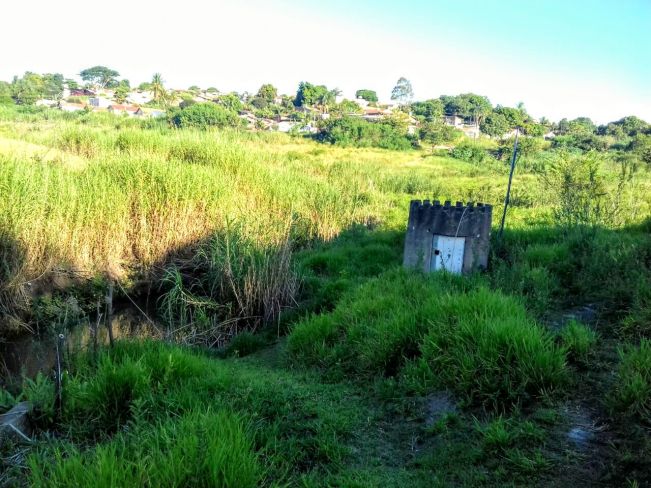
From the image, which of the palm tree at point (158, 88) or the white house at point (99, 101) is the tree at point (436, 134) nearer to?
the palm tree at point (158, 88)

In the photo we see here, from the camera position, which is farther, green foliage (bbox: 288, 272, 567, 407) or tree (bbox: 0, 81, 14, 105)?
tree (bbox: 0, 81, 14, 105)

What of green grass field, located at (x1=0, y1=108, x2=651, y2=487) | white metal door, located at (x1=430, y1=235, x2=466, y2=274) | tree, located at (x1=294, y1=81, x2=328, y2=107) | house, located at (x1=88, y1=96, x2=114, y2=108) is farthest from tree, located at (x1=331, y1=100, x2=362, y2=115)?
white metal door, located at (x1=430, y1=235, x2=466, y2=274)

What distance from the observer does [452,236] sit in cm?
624

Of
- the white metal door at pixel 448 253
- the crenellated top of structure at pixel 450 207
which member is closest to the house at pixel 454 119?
the crenellated top of structure at pixel 450 207

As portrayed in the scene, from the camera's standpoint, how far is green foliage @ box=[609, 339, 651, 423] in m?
2.75

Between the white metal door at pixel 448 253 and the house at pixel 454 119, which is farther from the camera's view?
the house at pixel 454 119

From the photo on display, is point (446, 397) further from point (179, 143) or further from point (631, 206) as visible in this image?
point (179, 143)

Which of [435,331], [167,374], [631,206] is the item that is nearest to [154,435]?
[167,374]

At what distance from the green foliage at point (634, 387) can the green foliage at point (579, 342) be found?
0.41 m

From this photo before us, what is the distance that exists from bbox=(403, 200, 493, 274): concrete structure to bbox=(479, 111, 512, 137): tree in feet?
189

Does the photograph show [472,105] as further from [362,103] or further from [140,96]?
[140,96]

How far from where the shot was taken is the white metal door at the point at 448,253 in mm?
6285

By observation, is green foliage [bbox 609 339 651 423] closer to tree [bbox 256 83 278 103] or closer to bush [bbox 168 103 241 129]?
bush [bbox 168 103 241 129]

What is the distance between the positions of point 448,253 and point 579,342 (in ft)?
9.21
